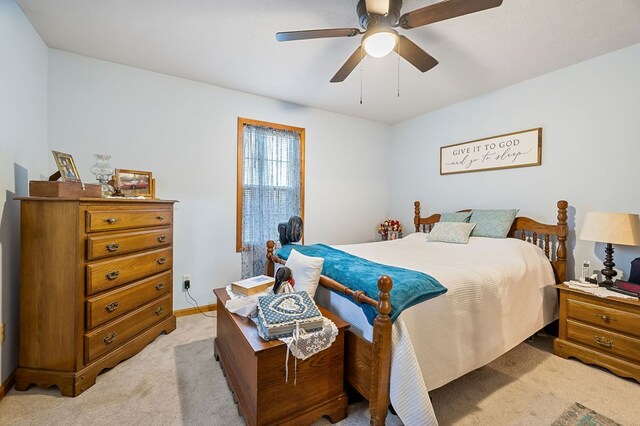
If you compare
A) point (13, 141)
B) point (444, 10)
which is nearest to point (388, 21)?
point (444, 10)

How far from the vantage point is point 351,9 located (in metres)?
1.83

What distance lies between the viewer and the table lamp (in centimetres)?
201

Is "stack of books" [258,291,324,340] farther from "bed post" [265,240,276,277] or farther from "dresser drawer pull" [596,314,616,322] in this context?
"dresser drawer pull" [596,314,616,322]

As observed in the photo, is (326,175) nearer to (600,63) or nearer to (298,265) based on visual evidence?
(298,265)

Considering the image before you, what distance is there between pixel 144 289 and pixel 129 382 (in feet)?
2.19

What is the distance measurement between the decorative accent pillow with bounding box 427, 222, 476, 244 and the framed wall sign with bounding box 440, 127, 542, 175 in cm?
81

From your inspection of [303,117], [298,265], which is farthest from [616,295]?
[303,117]

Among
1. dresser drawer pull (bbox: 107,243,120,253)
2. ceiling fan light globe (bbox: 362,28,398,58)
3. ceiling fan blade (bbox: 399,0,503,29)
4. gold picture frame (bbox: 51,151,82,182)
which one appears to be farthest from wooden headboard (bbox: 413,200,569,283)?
gold picture frame (bbox: 51,151,82,182)

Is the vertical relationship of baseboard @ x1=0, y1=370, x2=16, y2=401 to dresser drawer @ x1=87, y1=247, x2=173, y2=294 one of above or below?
below

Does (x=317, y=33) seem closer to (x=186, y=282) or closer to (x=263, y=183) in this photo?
(x=263, y=183)

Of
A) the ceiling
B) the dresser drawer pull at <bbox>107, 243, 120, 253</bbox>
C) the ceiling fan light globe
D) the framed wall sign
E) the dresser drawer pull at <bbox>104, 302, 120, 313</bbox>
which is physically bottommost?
the dresser drawer pull at <bbox>104, 302, 120, 313</bbox>

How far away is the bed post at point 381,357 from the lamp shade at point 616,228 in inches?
78.8

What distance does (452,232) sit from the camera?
289 centimetres

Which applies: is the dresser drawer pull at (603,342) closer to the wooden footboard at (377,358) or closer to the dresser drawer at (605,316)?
the dresser drawer at (605,316)
